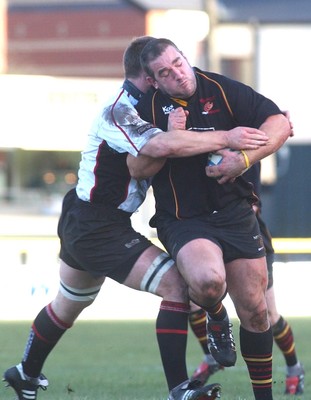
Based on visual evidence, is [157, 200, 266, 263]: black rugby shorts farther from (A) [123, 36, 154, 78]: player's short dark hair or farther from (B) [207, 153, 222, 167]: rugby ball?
(A) [123, 36, 154, 78]: player's short dark hair

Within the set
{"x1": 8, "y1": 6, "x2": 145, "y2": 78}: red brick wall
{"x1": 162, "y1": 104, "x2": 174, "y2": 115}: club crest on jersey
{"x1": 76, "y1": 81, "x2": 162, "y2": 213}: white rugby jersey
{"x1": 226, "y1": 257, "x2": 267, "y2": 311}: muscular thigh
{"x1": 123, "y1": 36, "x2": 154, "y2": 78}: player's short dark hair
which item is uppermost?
{"x1": 123, "y1": 36, "x2": 154, "y2": 78}: player's short dark hair

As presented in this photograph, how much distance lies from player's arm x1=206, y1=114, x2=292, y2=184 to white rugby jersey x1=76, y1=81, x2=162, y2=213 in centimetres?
53

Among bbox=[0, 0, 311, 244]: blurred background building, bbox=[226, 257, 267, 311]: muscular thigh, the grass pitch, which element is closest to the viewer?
bbox=[226, 257, 267, 311]: muscular thigh

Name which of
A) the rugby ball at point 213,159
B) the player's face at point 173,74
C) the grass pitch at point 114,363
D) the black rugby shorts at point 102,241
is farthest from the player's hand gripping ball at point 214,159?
the grass pitch at point 114,363

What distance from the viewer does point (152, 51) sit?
607 cm

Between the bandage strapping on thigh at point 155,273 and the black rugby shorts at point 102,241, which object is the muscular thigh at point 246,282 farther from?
the black rugby shorts at point 102,241

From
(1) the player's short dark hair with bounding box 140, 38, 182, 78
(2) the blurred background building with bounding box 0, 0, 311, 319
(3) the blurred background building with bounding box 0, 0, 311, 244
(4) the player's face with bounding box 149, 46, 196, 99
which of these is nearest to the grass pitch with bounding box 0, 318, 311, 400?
(2) the blurred background building with bounding box 0, 0, 311, 319

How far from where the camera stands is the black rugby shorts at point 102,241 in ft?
20.8

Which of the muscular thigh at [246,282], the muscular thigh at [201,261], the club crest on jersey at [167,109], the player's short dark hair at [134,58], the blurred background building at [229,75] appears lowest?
the blurred background building at [229,75]

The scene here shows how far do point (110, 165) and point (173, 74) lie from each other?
70cm

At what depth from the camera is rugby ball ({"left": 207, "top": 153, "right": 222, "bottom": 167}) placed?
6.03 meters

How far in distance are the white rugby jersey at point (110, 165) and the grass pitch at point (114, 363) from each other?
121cm

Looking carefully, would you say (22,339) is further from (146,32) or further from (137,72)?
(146,32)

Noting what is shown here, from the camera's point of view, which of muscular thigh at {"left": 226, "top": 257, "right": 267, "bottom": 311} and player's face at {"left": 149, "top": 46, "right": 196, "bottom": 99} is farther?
muscular thigh at {"left": 226, "top": 257, "right": 267, "bottom": 311}
